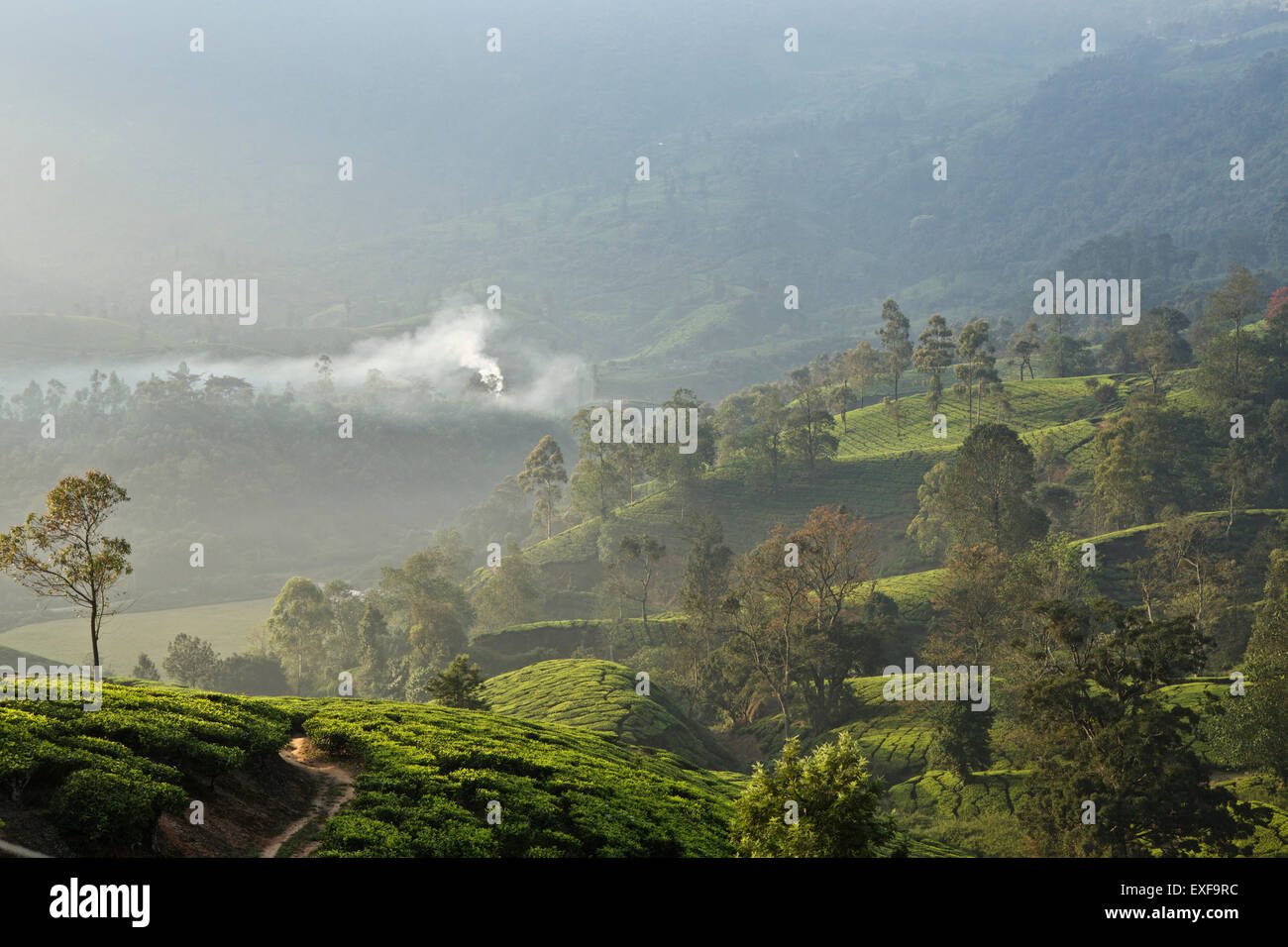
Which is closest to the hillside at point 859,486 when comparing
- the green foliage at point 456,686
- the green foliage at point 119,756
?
the green foliage at point 456,686

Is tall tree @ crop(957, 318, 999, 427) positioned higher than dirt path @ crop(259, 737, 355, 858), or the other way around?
tall tree @ crop(957, 318, 999, 427)

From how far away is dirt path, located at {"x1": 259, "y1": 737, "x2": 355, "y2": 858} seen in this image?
25.8 meters

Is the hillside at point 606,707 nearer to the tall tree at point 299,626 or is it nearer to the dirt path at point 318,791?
the dirt path at point 318,791

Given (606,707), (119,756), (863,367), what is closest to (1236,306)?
(863,367)

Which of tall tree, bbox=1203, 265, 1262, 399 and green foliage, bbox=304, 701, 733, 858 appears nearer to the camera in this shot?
green foliage, bbox=304, 701, 733, 858

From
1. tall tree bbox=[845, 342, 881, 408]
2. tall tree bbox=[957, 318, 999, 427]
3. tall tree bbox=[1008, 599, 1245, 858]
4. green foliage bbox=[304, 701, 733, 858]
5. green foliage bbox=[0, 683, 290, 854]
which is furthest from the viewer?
tall tree bbox=[845, 342, 881, 408]

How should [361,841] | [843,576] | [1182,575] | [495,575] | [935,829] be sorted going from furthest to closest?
[495,575] → [843,576] → [1182,575] → [935,829] → [361,841]

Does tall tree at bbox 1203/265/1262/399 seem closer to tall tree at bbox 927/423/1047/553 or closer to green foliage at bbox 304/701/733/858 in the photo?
tall tree at bbox 927/423/1047/553

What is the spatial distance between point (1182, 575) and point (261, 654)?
104 meters

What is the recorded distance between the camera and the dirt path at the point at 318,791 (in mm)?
25797

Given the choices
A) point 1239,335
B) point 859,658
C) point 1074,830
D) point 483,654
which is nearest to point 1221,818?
point 1074,830

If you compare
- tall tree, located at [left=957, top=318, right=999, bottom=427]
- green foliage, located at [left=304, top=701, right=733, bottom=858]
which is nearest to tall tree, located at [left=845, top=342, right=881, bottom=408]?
tall tree, located at [left=957, top=318, right=999, bottom=427]

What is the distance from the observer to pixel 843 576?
93812mm
